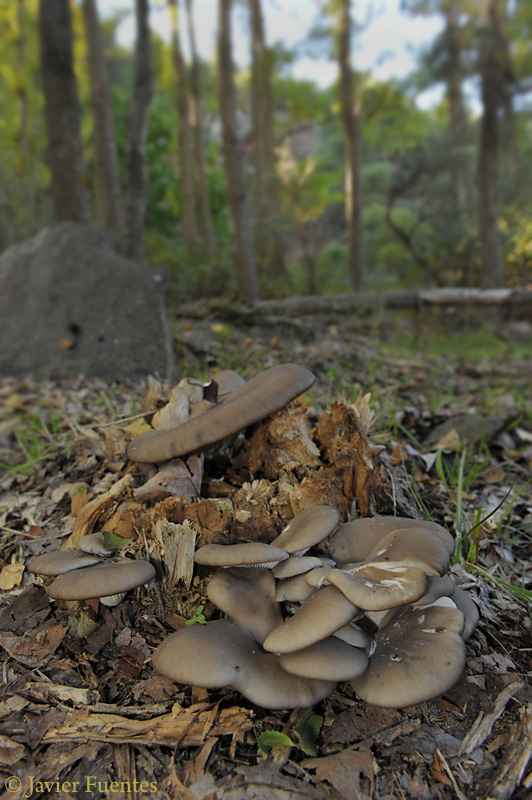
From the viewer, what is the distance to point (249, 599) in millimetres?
1724

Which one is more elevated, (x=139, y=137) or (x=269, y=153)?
(x=269, y=153)

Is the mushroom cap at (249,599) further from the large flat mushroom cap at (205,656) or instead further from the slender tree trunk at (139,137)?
the slender tree trunk at (139,137)

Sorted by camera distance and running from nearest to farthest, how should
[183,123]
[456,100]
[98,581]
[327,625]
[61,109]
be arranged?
[327,625], [98,581], [61,109], [183,123], [456,100]

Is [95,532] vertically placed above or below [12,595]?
above

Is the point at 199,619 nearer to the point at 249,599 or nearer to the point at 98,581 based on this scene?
the point at 249,599

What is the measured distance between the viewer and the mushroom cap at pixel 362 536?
186cm

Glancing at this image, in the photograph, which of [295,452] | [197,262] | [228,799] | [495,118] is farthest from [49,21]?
[495,118]

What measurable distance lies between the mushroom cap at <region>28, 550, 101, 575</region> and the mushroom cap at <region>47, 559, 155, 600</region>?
0.04 meters

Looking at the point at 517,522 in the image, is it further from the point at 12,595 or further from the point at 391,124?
the point at 391,124

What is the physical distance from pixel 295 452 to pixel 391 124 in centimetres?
2476

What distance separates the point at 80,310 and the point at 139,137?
358 centimetres

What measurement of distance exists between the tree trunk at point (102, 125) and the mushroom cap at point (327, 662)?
486 inches

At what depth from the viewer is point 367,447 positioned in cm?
232

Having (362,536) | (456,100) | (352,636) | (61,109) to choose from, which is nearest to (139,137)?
(61,109)
